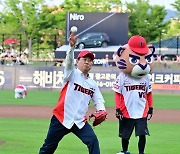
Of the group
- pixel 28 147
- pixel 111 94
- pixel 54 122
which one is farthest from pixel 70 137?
pixel 111 94

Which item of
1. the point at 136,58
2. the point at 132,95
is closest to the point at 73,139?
the point at 132,95

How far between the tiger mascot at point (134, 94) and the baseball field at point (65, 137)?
2.53 feet

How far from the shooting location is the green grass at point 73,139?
1166cm

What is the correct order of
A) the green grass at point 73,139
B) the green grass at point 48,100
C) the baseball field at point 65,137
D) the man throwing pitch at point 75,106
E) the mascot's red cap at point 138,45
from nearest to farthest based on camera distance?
1. the man throwing pitch at point 75,106
2. the mascot's red cap at point 138,45
3. the green grass at point 73,139
4. the baseball field at point 65,137
5. the green grass at point 48,100

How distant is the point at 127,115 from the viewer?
35.9 feet

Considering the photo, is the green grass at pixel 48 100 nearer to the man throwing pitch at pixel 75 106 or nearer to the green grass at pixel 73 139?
the green grass at pixel 73 139

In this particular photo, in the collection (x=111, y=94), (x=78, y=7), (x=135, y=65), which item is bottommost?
(x=111, y=94)

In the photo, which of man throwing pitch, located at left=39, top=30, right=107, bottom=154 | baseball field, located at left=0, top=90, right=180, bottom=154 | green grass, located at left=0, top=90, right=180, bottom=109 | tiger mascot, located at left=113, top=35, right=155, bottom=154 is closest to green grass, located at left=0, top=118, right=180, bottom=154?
baseball field, located at left=0, top=90, right=180, bottom=154

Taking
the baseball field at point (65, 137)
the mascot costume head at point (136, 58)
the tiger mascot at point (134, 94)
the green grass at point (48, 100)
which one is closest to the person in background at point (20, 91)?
the green grass at point (48, 100)

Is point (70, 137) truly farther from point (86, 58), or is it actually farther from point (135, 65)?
point (86, 58)

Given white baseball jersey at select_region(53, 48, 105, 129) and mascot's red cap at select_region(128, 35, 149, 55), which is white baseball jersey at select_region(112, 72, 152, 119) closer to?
mascot's red cap at select_region(128, 35, 149, 55)

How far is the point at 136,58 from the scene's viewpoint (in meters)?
11.0

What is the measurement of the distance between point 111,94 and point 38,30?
30516 mm

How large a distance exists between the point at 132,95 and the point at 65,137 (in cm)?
314
